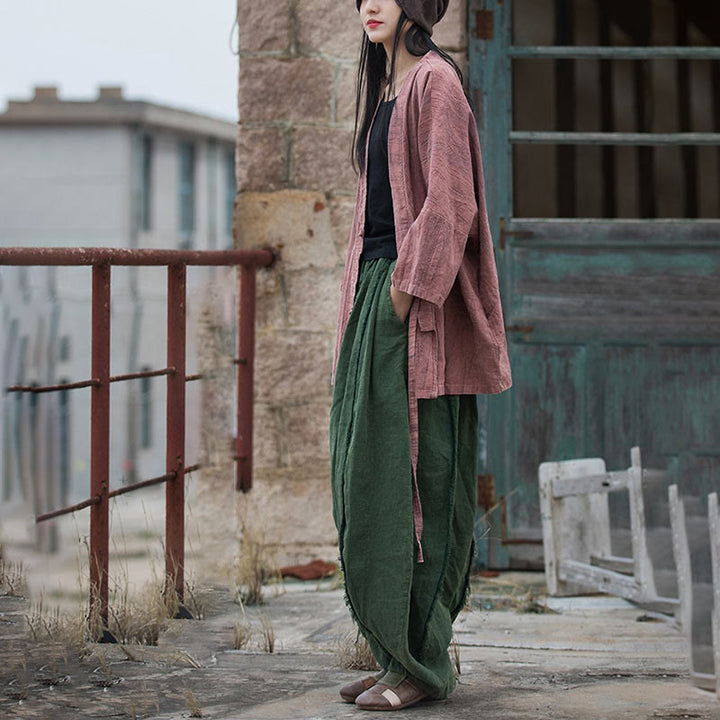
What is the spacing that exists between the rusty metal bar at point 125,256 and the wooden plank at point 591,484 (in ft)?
4.46

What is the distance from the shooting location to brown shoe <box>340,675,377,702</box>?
3.32 metres

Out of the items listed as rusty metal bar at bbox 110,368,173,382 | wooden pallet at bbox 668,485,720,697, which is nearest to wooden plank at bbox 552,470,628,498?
wooden pallet at bbox 668,485,720,697

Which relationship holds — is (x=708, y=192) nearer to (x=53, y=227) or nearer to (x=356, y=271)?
(x=356, y=271)

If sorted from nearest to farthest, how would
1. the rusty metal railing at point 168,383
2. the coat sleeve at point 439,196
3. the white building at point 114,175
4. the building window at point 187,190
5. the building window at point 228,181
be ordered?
the coat sleeve at point 439,196
the rusty metal railing at point 168,383
the white building at point 114,175
the building window at point 187,190
the building window at point 228,181

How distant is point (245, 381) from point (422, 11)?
6.71ft

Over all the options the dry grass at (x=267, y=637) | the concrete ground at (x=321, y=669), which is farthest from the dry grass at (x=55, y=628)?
the dry grass at (x=267, y=637)

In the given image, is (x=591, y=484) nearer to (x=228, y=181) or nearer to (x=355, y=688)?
(x=355, y=688)

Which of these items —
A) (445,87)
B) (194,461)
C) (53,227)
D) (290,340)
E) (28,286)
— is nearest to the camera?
(445,87)

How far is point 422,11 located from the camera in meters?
3.29

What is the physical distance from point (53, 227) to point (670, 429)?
92.7 ft

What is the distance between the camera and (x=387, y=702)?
321cm

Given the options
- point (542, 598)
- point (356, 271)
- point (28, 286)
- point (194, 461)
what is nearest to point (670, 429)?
point (542, 598)

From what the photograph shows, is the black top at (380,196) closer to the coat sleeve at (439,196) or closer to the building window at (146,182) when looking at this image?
the coat sleeve at (439,196)

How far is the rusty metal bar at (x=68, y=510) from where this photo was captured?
386cm
